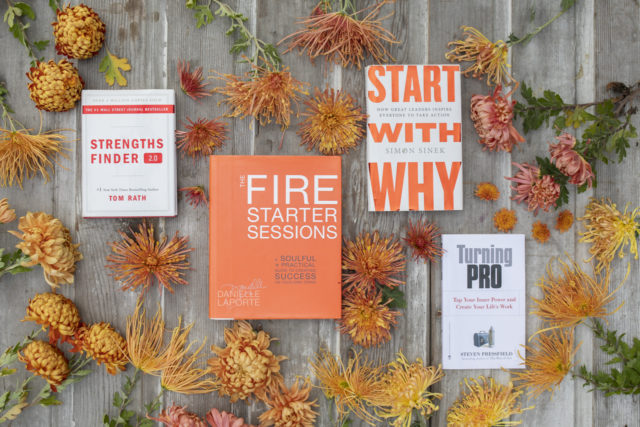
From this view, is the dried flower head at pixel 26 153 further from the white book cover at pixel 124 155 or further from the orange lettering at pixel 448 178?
the orange lettering at pixel 448 178

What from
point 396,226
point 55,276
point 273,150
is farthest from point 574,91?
point 55,276

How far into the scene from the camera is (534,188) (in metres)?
0.97

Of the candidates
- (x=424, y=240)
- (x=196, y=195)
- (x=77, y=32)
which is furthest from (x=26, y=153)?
(x=424, y=240)

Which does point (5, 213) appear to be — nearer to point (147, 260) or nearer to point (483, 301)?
point (147, 260)

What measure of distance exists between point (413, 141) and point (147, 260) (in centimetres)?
70

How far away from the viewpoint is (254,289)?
967 millimetres

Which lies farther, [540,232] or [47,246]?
[540,232]

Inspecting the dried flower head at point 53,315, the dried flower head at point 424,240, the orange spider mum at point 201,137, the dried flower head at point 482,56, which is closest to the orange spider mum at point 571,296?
the dried flower head at point 424,240

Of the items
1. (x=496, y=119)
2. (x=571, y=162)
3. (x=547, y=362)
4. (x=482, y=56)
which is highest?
(x=482, y=56)

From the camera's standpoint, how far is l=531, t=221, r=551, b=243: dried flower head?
100 centimetres

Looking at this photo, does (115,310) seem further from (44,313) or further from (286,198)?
(286,198)

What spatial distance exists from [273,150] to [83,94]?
1.55 ft

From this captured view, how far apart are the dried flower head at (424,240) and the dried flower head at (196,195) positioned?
0.51m

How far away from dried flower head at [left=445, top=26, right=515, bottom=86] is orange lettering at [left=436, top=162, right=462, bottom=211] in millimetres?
229
